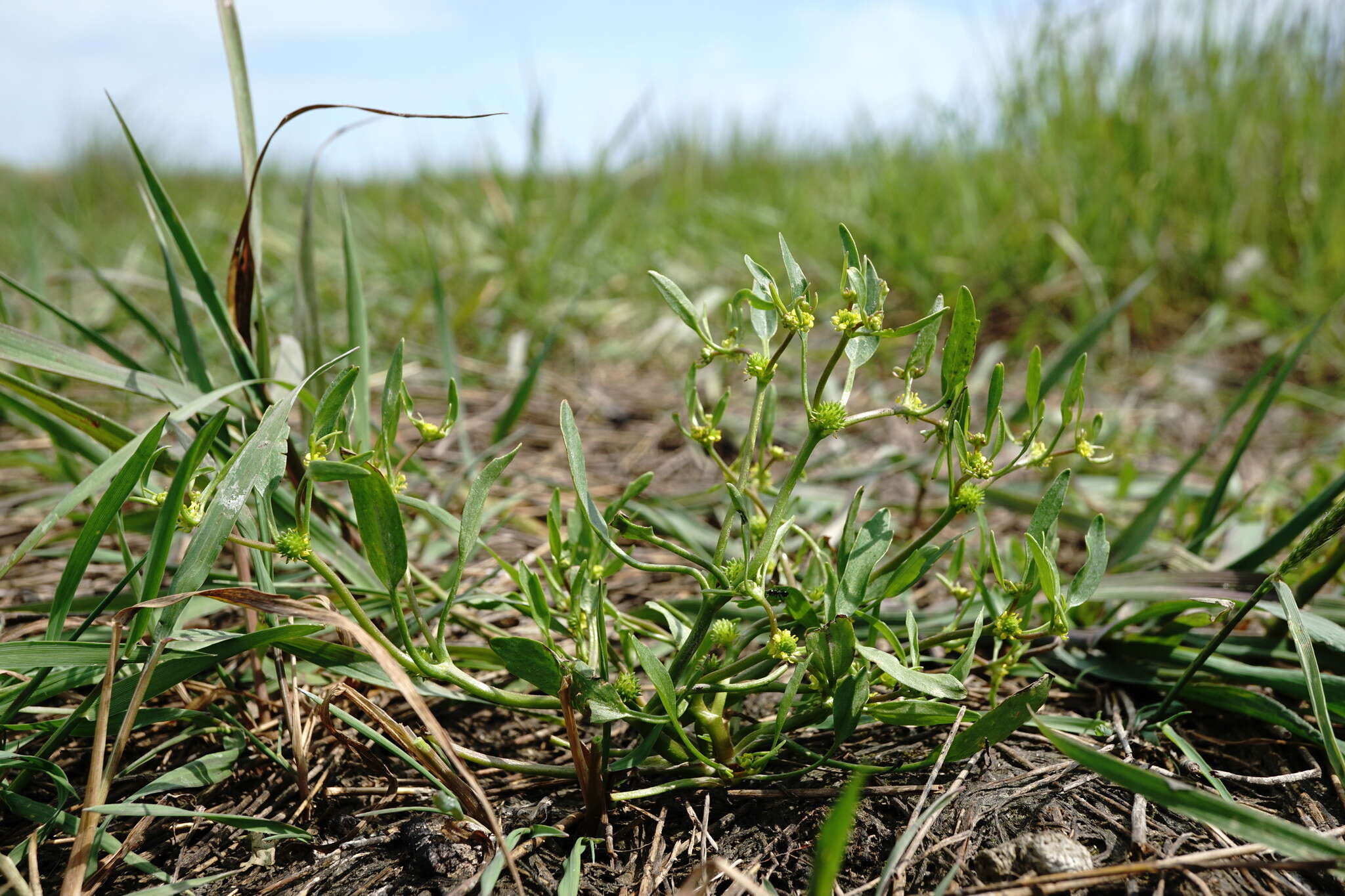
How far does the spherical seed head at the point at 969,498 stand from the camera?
0.79 m

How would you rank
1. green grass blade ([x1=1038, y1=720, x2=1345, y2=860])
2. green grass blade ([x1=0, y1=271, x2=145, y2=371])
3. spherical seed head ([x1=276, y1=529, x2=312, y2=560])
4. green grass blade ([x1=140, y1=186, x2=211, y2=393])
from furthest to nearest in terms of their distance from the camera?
green grass blade ([x1=140, y1=186, x2=211, y2=393]), green grass blade ([x1=0, y1=271, x2=145, y2=371]), spherical seed head ([x1=276, y1=529, x2=312, y2=560]), green grass blade ([x1=1038, y1=720, x2=1345, y2=860])

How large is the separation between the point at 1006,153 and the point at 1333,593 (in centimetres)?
246

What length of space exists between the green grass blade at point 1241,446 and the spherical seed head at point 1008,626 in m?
0.52

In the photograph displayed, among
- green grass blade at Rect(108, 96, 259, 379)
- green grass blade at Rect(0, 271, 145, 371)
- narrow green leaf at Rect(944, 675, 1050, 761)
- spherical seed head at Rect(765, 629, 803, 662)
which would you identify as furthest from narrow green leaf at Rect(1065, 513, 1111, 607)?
green grass blade at Rect(0, 271, 145, 371)

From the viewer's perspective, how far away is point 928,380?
→ 96.7 inches

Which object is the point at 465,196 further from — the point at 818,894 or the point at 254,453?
the point at 818,894

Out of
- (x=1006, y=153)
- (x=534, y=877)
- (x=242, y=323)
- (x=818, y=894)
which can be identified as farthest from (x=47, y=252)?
(x=818, y=894)

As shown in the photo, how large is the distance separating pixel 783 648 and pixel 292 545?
1.44 ft

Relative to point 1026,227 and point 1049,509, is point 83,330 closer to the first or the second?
point 1049,509

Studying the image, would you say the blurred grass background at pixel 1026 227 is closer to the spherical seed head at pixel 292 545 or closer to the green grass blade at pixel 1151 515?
the green grass blade at pixel 1151 515

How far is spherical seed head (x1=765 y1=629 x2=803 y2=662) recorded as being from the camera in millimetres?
746

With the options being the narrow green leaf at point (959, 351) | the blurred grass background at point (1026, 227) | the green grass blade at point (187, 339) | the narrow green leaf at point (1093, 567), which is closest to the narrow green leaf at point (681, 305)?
the narrow green leaf at point (959, 351)

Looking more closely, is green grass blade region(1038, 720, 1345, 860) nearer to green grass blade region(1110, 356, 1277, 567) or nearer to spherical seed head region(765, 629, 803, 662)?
spherical seed head region(765, 629, 803, 662)

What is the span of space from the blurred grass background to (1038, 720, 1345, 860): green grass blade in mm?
2004
